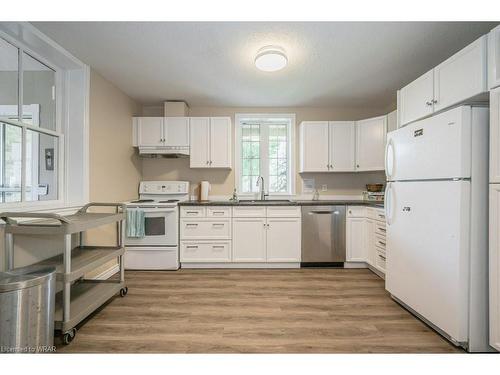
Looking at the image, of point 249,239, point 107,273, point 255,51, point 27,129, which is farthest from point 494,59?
point 107,273

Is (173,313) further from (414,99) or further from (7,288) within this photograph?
(414,99)

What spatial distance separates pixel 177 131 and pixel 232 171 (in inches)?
40.8

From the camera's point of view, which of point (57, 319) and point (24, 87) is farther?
point (24, 87)

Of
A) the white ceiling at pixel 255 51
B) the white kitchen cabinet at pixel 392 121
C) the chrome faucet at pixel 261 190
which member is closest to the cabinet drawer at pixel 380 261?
the white kitchen cabinet at pixel 392 121

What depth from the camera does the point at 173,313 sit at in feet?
6.94

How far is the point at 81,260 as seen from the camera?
79.4 inches

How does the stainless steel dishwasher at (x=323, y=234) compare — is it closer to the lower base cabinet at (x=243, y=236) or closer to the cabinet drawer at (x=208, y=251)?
the lower base cabinet at (x=243, y=236)

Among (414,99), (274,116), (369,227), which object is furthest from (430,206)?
(274,116)

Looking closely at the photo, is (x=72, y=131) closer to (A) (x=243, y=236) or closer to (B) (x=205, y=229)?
(B) (x=205, y=229)

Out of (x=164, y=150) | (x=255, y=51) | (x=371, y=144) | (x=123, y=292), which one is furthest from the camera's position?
(x=164, y=150)

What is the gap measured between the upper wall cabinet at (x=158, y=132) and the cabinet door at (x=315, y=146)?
176 cm

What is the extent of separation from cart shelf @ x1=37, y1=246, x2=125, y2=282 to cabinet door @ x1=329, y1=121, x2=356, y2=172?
303 cm

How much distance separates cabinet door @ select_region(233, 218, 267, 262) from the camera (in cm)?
327

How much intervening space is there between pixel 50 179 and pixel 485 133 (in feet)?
12.1
